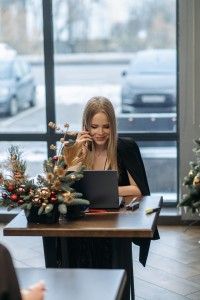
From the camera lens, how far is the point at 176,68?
6.33 metres

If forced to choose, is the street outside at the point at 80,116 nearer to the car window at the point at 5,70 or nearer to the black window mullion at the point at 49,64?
the black window mullion at the point at 49,64

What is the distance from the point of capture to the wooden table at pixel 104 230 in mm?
3387

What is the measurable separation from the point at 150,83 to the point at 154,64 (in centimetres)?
18

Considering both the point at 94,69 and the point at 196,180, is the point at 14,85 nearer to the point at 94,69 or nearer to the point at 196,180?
the point at 94,69

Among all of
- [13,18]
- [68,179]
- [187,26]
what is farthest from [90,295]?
[13,18]

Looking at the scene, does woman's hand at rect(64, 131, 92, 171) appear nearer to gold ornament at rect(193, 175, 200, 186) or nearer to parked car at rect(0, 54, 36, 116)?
gold ornament at rect(193, 175, 200, 186)

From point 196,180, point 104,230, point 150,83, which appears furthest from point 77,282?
point 150,83

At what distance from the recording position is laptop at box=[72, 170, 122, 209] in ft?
A: 11.9

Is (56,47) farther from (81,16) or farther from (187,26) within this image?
(187,26)

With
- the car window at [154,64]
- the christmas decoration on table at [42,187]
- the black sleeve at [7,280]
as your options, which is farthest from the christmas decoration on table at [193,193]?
the black sleeve at [7,280]

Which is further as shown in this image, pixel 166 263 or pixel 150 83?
pixel 150 83

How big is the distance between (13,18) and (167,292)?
3.13 m

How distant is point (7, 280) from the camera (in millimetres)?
1872

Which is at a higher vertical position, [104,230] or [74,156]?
[74,156]
